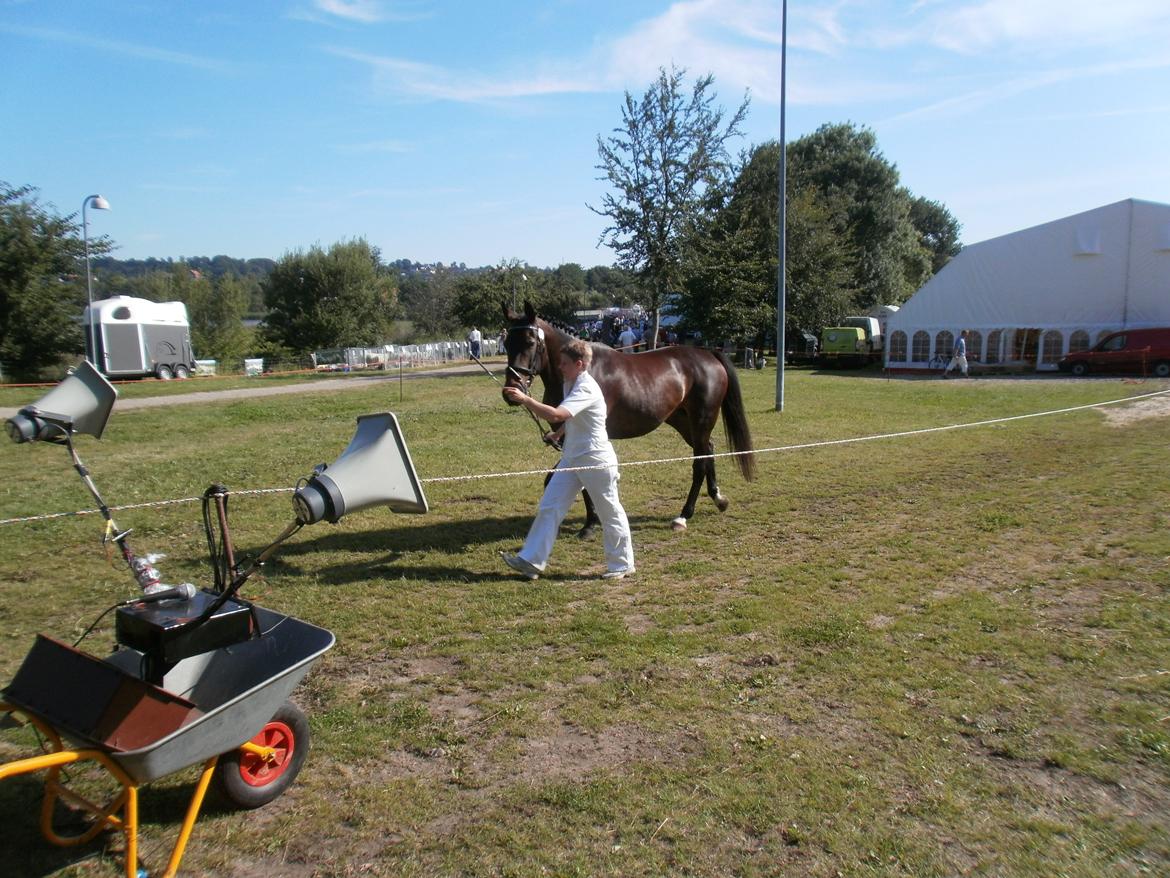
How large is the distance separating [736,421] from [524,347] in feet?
9.98

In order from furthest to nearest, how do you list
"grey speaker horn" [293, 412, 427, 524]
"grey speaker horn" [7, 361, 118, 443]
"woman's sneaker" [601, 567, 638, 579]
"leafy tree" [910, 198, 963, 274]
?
"leafy tree" [910, 198, 963, 274]
"woman's sneaker" [601, 567, 638, 579]
"grey speaker horn" [7, 361, 118, 443]
"grey speaker horn" [293, 412, 427, 524]

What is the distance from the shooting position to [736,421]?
8.67m

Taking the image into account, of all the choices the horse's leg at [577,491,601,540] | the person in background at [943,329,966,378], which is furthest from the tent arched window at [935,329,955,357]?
the horse's leg at [577,491,601,540]

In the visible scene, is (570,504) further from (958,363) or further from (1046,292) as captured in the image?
(1046,292)

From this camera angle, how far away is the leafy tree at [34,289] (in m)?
30.2

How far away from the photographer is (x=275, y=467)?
35.5 feet

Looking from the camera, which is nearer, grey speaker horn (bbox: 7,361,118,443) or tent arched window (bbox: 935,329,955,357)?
grey speaker horn (bbox: 7,361,118,443)

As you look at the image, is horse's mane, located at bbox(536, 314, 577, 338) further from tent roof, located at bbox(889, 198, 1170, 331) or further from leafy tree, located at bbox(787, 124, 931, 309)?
leafy tree, located at bbox(787, 124, 931, 309)

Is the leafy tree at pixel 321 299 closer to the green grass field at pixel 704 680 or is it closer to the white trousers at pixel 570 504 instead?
the green grass field at pixel 704 680

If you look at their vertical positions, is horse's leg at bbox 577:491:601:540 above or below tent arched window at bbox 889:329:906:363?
below

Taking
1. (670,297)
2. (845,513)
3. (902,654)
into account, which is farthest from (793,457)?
(670,297)

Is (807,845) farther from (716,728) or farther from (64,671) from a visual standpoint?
(64,671)

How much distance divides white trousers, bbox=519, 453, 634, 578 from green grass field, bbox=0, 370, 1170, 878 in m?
0.34

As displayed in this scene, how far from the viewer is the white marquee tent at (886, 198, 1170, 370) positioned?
30797mm
